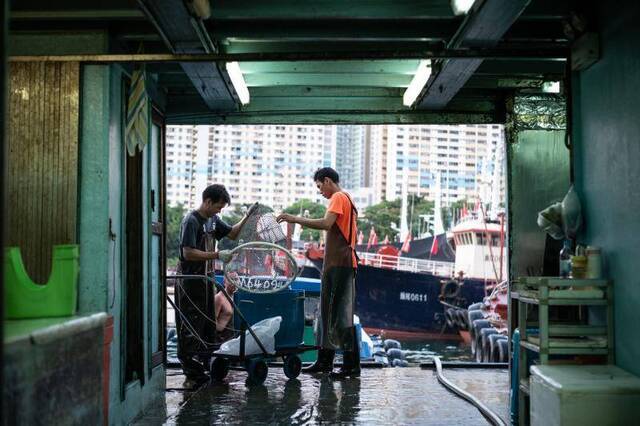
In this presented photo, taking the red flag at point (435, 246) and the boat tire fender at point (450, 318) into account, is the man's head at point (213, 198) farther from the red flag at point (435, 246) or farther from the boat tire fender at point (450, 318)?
the red flag at point (435, 246)

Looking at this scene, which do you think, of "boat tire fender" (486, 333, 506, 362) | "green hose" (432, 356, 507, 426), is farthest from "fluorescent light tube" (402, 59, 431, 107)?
"boat tire fender" (486, 333, 506, 362)

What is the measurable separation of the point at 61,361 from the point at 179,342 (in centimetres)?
352

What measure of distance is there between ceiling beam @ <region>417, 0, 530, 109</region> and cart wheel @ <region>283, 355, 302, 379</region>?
2.78m

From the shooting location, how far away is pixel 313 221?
6.17 meters

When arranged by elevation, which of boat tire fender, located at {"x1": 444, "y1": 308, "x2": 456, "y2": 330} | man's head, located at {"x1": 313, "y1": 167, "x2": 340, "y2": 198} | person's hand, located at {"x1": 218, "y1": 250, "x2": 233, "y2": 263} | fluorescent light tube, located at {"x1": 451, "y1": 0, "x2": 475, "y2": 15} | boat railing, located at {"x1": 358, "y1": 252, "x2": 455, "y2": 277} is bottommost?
boat tire fender, located at {"x1": 444, "y1": 308, "x2": 456, "y2": 330}

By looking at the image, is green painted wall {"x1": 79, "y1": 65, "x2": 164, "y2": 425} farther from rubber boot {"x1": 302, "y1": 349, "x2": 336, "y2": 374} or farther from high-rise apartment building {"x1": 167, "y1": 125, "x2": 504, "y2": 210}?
high-rise apartment building {"x1": 167, "y1": 125, "x2": 504, "y2": 210}

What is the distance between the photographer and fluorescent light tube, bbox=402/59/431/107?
206 inches

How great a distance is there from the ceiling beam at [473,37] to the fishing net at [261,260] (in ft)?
6.00

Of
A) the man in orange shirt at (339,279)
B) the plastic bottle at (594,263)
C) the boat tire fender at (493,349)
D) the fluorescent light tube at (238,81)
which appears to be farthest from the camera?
the boat tire fender at (493,349)

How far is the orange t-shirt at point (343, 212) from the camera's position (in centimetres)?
630

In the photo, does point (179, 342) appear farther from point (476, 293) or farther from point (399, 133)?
point (399, 133)

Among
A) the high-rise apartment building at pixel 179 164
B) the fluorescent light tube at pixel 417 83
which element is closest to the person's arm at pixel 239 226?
the fluorescent light tube at pixel 417 83

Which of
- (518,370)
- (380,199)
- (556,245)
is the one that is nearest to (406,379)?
(556,245)

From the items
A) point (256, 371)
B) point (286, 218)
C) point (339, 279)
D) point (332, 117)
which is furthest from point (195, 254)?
point (332, 117)
